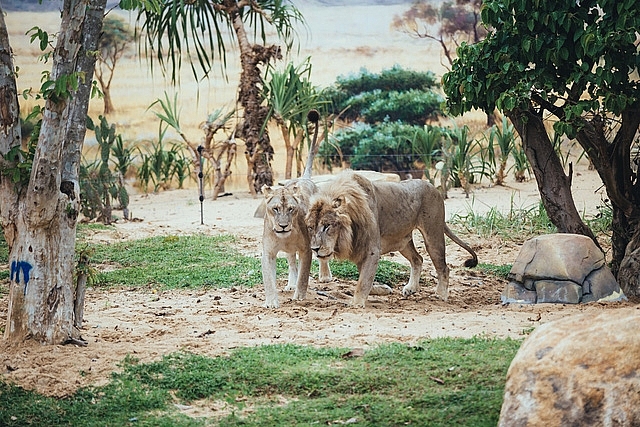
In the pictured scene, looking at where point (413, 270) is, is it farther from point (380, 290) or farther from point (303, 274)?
point (303, 274)

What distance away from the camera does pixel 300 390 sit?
4.20 metres

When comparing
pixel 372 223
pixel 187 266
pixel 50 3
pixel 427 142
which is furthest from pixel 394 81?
pixel 372 223

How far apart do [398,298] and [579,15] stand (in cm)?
274

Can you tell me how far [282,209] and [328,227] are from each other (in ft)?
1.23

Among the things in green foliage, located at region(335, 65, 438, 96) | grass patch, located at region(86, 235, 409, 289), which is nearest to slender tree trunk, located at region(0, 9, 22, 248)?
grass patch, located at region(86, 235, 409, 289)

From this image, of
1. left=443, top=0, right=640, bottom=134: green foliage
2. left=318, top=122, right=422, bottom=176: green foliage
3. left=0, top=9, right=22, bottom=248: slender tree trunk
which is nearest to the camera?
left=0, top=9, right=22, bottom=248: slender tree trunk

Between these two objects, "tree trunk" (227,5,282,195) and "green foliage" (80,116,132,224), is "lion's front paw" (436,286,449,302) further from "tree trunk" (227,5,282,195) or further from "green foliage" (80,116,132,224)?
"tree trunk" (227,5,282,195)

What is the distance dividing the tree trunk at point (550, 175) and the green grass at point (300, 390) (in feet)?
9.13

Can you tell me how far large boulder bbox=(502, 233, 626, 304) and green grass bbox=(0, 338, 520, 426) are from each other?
6.11ft

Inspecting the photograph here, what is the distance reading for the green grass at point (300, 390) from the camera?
381 cm

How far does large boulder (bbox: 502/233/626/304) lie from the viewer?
6484 millimetres

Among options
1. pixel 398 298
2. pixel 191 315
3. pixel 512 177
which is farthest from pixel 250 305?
pixel 512 177

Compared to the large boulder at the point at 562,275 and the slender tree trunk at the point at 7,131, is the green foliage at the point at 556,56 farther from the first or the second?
the slender tree trunk at the point at 7,131

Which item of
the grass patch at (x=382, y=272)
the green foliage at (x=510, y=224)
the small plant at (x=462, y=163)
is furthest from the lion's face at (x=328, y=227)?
the small plant at (x=462, y=163)
